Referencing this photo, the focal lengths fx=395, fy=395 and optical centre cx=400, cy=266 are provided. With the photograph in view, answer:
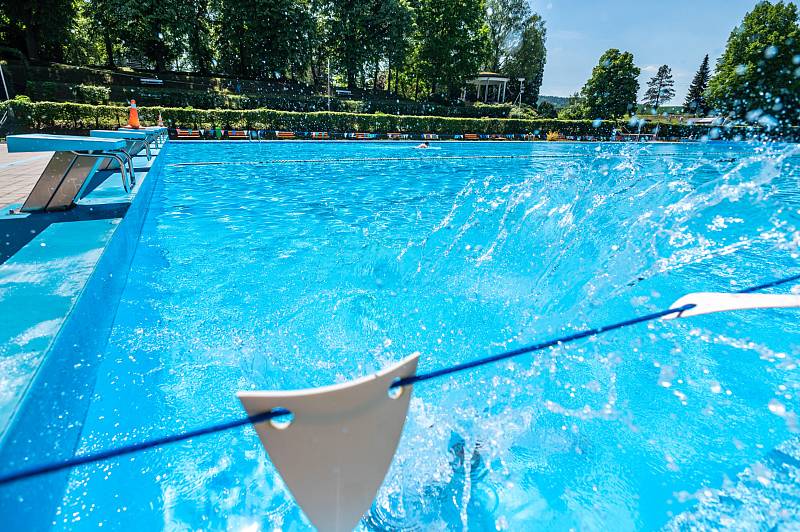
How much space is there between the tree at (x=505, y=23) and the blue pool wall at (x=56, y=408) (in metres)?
56.9

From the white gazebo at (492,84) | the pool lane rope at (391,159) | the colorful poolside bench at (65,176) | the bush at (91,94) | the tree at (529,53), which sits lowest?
the pool lane rope at (391,159)

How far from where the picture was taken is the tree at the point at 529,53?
5275 cm

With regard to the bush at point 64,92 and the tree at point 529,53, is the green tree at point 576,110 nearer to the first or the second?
the tree at point 529,53

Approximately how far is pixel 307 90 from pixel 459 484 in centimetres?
4260

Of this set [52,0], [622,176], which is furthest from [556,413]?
[52,0]

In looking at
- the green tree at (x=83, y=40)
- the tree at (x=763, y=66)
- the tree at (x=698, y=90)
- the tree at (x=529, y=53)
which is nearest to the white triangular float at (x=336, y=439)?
the tree at (x=763, y=66)

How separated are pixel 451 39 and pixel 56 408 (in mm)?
47754

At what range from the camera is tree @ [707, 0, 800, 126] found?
33.1 meters

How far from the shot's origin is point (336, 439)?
138 centimetres

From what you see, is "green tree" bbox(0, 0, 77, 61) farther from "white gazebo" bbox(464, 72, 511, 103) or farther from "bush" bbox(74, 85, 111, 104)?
"white gazebo" bbox(464, 72, 511, 103)

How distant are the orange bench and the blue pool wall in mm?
20453

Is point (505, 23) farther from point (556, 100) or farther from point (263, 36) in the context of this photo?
point (263, 36)

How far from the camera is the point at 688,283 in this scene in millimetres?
5699

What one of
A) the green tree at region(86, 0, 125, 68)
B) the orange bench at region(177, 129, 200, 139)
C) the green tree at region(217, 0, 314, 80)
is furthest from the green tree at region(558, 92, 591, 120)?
the green tree at region(86, 0, 125, 68)
